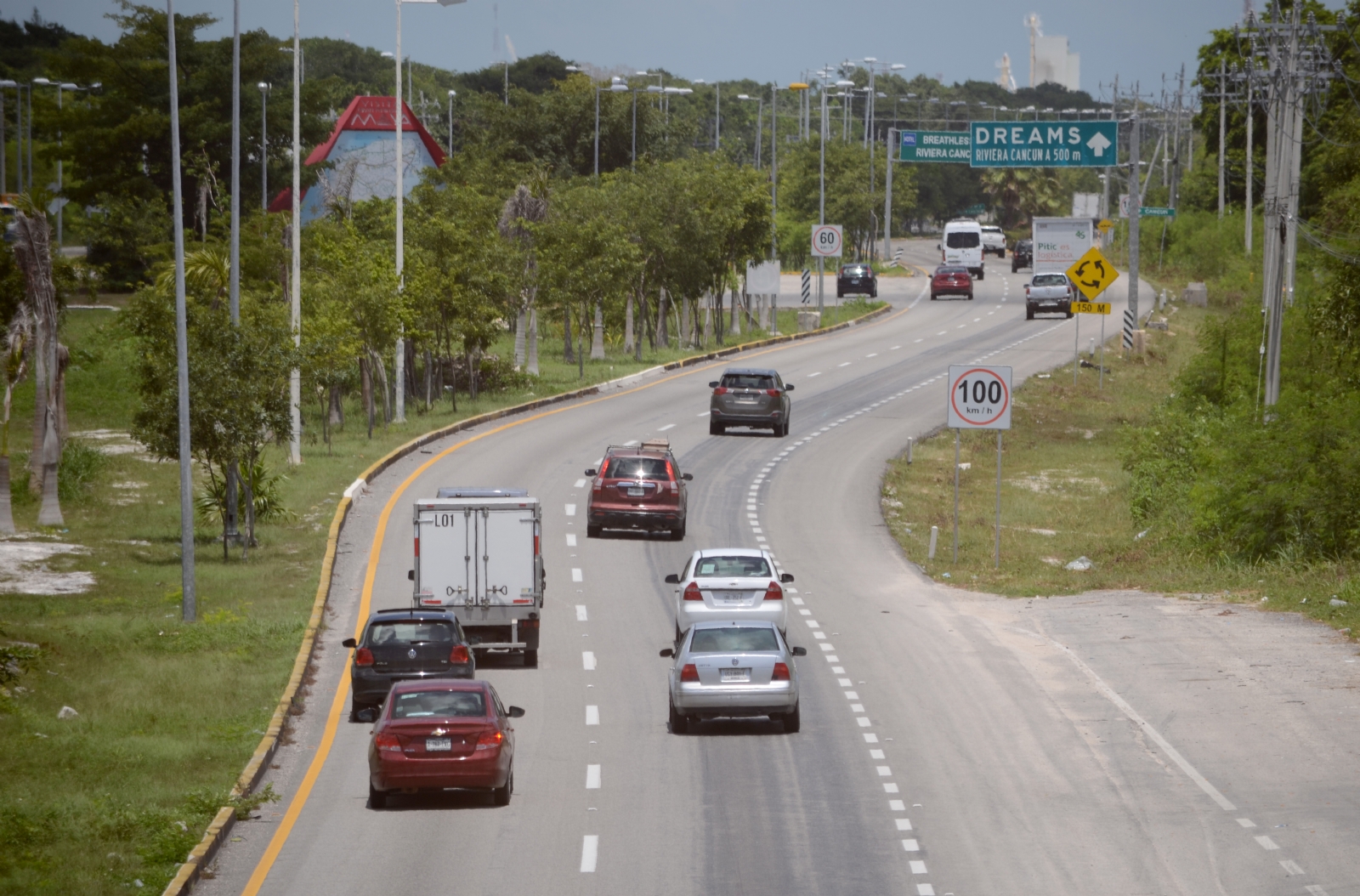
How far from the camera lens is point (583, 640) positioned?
2619 centimetres

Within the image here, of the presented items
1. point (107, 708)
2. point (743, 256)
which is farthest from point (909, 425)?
point (107, 708)

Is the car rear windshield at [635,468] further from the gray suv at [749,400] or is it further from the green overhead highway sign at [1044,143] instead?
the green overhead highway sign at [1044,143]

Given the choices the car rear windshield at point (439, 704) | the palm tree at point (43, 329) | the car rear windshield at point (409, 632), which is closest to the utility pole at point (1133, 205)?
the palm tree at point (43, 329)

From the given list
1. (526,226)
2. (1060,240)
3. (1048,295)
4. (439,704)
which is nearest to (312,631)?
(439,704)

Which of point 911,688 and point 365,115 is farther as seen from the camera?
point 365,115

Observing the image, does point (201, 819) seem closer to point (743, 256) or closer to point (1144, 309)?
point (743, 256)

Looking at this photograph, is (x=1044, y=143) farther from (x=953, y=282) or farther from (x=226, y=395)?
(x=953, y=282)

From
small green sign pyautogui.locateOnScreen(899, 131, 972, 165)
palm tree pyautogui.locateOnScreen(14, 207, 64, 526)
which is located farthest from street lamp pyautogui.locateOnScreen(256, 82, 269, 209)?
small green sign pyautogui.locateOnScreen(899, 131, 972, 165)

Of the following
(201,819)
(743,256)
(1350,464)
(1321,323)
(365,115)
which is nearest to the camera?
(201,819)

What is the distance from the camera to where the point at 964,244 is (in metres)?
103

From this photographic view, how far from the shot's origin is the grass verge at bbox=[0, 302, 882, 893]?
16062mm

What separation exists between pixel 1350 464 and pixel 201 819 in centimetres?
2161

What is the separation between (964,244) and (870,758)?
285ft

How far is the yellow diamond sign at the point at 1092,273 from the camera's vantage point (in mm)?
51459
